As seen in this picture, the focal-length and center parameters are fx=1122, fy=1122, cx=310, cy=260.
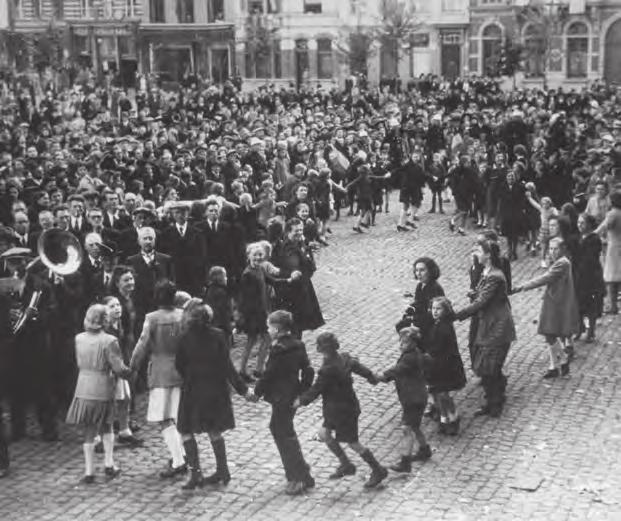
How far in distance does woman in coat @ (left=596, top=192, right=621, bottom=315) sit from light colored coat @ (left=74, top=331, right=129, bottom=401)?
25.8 ft

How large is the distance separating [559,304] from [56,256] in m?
5.50

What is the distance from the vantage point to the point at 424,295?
36.8 feet

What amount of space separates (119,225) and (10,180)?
3.41 metres

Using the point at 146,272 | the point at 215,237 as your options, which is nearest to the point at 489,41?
the point at 215,237

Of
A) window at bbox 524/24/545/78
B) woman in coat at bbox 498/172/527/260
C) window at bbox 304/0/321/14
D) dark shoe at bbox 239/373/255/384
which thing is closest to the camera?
dark shoe at bbox 239/373/255/384

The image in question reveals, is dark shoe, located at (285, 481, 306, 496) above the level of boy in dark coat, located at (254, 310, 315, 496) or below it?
below

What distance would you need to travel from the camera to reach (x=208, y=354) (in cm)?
923

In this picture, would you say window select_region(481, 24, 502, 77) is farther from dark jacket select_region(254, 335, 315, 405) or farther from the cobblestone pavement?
dark jacket select_region(254, 335, 315, 405)

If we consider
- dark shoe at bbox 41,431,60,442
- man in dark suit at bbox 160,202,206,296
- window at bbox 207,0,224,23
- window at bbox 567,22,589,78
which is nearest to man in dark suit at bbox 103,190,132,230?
man in dark suit at bbox 160,202,206,296

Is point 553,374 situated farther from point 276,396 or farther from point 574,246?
point 276,396

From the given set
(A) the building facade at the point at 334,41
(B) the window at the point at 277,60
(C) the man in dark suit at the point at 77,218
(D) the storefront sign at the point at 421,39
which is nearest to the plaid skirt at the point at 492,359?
(C) the man in dark suit at the point at 77,218

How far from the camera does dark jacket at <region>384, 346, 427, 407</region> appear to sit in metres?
9.82

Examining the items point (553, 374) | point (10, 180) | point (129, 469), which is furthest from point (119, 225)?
point (553, 374)

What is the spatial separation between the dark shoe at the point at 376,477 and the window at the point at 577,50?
143 ft
